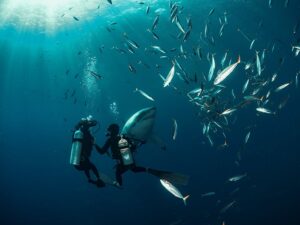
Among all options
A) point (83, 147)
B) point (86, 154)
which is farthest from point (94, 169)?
point (83, 147)

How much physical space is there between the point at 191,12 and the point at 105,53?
11525mm

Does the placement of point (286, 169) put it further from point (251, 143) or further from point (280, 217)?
point (280, 217)

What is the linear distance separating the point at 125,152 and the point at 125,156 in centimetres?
9

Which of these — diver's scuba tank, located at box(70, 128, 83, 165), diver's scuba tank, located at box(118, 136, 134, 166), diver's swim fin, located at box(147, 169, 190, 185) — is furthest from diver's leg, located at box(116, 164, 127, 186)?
diver's scuba tank, located at box(70, 128, 83, 165)

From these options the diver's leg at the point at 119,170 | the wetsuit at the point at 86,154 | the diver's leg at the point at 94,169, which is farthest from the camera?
the diver's leg at the point at 94,169

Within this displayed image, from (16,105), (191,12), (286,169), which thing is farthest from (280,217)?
(16,105)

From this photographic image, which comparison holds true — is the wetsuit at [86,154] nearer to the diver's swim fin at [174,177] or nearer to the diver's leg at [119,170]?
the diver's leg at [119,170]

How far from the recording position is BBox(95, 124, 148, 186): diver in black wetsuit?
679 cm

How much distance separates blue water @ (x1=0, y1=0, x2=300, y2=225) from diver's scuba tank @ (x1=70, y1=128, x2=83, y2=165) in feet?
39.3

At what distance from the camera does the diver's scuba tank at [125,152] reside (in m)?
6.77

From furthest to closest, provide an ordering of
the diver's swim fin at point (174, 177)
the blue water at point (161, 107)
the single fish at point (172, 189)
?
the blue water at point (161, 107), the diver's swim fin at point (174, 177), the single fish at point (172, 189)

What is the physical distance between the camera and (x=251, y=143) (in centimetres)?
4216

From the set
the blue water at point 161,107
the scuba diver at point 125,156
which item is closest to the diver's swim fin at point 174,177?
the scuba diver at point 125,156

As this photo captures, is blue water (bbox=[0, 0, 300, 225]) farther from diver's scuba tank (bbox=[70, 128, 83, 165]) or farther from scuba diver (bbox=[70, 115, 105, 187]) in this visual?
diver's scuba tank (bbox=[70, 128, 83, 165])
